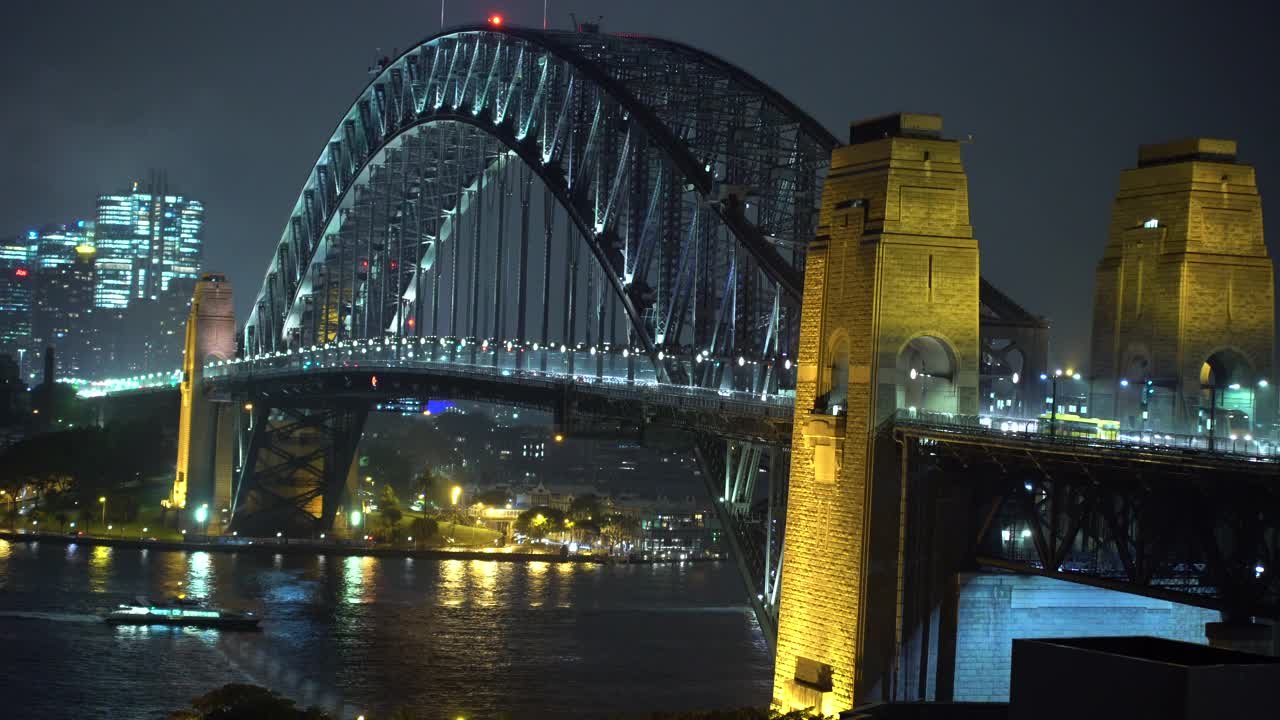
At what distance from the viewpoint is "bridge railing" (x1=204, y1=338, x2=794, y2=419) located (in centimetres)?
4728

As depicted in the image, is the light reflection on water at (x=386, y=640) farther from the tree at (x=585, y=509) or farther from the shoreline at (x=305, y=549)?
the tree at (x=585, y=509)

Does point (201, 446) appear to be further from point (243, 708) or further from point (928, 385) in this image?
point (928, 385)

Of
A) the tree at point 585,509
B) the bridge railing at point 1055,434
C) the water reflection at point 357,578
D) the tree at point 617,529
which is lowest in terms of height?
the water reflection at point 357,578

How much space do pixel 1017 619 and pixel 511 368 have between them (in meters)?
40.5

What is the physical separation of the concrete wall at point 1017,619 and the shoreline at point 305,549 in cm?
7180

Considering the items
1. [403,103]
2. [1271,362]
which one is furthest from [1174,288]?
[403,103]

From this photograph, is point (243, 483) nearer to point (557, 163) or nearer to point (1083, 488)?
point (557, 163)

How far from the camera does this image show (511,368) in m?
71.6

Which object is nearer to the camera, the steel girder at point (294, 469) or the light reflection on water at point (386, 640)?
the light reflection on water at point (386, 640)

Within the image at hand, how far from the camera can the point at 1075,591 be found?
109 ft

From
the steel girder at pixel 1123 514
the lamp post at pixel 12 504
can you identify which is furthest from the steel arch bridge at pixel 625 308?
the lamp post at pixel 12 504

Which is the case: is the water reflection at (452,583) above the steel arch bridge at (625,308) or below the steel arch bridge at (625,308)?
below

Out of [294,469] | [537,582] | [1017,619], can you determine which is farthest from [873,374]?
[294,469]

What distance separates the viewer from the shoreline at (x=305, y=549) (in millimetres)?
101125
